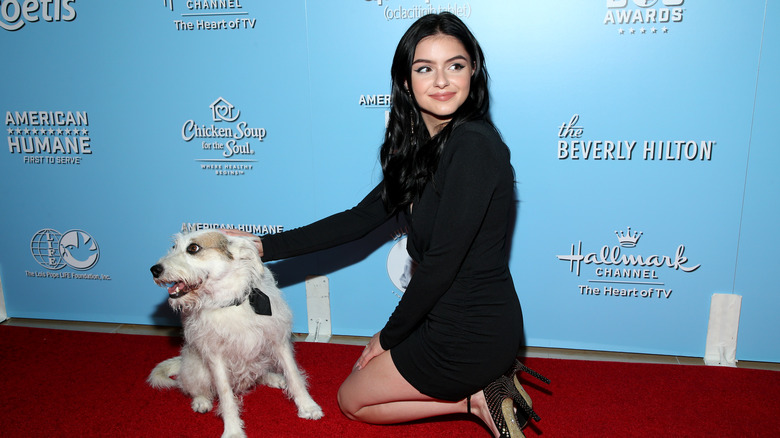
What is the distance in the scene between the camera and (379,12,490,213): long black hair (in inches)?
80.8

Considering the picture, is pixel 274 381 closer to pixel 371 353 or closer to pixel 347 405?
pixel 347 405

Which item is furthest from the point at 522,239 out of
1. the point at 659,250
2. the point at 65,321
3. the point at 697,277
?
the point at 65,321

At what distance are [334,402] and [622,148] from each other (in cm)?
208

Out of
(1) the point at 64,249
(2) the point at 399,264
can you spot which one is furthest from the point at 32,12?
(2) the point at 399,264

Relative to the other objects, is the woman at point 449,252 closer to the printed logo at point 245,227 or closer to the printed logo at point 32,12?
the printed logo at point 245,227

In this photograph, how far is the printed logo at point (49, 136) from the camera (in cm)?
332

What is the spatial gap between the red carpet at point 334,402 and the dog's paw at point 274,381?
4cm

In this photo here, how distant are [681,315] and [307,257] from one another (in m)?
2.29

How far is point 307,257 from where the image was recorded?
3.33 m

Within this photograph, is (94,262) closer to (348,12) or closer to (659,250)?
(348,12)

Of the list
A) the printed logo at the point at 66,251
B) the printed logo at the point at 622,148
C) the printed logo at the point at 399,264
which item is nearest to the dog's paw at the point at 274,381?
the printed logo at the point at 399,264

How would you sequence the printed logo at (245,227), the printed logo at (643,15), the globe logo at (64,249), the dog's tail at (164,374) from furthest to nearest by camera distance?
the globe logo at (64,249) < the printed logo at (245,227) < the dog's tail at (164,374) < the printed logo at (643,15)

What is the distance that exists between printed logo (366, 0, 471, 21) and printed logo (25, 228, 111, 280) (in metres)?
2.45

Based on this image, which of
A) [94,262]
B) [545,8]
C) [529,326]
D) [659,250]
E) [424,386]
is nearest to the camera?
[424,386]
